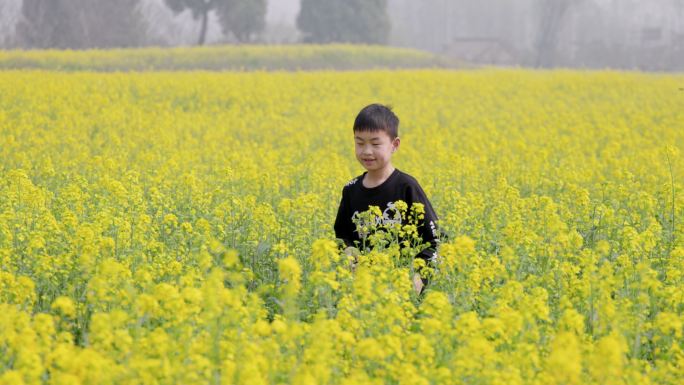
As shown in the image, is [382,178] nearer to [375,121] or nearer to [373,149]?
[373,149]

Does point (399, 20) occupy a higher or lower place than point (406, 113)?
higher

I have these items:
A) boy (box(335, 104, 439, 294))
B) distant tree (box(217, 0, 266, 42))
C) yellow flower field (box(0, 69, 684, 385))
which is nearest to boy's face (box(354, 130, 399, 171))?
boy (box(335, 104, 439, 294))

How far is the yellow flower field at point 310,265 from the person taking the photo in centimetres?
365

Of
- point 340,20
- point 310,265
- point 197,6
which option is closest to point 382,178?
point 310,265

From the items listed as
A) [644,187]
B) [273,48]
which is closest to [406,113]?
[644,187]

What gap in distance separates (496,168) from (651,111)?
375 inches

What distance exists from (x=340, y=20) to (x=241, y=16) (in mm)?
5830

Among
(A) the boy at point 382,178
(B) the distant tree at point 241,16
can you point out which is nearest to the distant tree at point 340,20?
(B) the distant tree at point 241,16

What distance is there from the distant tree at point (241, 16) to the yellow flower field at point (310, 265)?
3252 cm

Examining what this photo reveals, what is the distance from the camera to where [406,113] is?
62.2 feet

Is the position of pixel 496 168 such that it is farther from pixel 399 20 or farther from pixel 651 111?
pixel 399 20

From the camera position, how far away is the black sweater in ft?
19.0

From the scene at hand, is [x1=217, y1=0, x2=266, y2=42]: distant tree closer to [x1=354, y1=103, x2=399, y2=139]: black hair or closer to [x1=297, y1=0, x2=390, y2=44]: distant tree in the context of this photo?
[x1=297, y1=0, x2=390, y2=44]: distant tree

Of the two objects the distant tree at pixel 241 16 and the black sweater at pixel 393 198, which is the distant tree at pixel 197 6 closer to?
the distant tree at pixel 241 16
